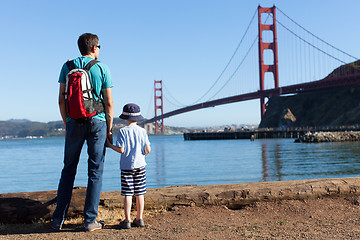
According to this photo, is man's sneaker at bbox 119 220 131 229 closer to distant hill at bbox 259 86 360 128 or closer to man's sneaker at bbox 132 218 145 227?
man's sneaker at bbox 132 218 145 227

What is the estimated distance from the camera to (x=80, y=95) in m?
2.89

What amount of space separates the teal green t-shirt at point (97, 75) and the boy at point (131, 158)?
22 cm

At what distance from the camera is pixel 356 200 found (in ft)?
12.8

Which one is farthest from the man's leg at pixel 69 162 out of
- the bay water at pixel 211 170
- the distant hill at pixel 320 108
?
the distant hill at pixel 320 108

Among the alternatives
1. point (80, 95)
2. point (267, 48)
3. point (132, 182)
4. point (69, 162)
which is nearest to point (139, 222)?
point (132, 182)

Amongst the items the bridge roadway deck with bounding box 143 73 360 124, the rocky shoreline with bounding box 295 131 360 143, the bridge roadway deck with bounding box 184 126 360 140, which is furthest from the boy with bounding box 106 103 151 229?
the bridge roadway deck with bounding box 184 126 360 140

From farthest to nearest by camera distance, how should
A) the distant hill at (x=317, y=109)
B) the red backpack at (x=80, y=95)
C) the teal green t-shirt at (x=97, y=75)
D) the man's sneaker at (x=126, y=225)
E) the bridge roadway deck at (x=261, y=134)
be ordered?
the distant hill at (x=317, y=109), the bridge roadway deck at (x=261, y=134), the man's sneaker at (x=126, y=225), the teal green t-shirt at (x=97, y=75), the red backpack at (x=80, y=95)

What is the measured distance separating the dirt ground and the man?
0.62 ft

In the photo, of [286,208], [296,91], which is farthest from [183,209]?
[296,91]

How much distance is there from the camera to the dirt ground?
9.61 ft

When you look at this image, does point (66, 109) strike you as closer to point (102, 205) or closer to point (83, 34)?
point (83, 34)

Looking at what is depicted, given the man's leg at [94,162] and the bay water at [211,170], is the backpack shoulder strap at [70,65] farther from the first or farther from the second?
the bay water at [211,170]

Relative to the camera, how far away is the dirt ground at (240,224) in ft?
9.61

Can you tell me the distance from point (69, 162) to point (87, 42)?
952mm
